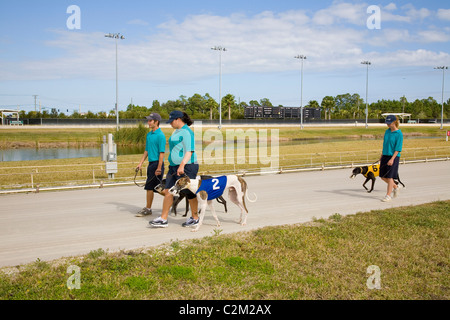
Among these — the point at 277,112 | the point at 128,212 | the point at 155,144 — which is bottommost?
the point at 128,212

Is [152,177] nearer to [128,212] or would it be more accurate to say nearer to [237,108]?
[128,212]

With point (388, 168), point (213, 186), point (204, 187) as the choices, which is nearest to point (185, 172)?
point (204, 187)

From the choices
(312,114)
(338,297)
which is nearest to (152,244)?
(338,297)

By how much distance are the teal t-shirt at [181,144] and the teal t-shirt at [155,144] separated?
0.72 m

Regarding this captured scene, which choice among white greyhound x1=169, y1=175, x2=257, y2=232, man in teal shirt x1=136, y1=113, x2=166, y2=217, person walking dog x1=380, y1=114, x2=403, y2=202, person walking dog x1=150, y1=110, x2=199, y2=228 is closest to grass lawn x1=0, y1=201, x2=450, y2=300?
white greyhound x1=169, y1=175, x2=257, y2=232

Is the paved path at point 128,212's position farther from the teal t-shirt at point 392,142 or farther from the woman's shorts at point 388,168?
the teal t-shirt at point 392,142

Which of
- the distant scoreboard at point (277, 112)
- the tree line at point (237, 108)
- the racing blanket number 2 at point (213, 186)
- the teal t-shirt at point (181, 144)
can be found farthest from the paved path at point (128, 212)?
the distant scoreboard at point (277, 112)

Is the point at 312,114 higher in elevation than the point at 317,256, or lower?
higher

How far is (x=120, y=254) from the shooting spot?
5441 millimetres

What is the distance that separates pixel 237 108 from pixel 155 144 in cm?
11206

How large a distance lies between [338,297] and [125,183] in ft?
32.5

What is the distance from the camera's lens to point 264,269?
4.81m

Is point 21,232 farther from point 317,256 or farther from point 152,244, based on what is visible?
point 317,256

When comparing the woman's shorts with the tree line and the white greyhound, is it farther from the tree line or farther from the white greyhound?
the tree line
